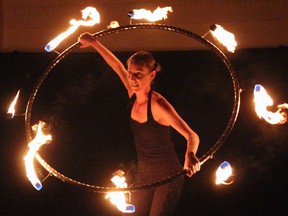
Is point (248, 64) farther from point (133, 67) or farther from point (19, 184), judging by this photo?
point (19, 184)

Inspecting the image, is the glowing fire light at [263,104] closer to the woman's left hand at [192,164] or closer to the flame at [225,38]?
the flame at [225,38]

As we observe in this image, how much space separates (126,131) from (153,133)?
1494mm

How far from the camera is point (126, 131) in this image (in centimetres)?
445

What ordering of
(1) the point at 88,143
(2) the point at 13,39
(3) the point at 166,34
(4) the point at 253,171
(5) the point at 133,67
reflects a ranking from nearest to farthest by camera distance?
(5) the point at 133,67 → (4) the point at 253,171 → (1) the point at 88,143 → (3) the point at 166,34 → (2) the point at 13,39

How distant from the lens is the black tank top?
297 cm

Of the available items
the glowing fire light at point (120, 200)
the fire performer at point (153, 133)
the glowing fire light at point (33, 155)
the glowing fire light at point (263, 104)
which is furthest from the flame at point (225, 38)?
the glowing fire light at point (33, 155)

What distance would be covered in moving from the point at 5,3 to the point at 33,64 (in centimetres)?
86

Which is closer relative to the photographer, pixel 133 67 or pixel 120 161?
pixel 133 67

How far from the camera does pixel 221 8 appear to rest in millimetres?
4730

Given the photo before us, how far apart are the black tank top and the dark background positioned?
1.24 meters

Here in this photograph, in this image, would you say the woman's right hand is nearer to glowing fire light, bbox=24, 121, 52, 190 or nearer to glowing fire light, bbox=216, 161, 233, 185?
glowing fire light, bbox=24, 121, 52, 190

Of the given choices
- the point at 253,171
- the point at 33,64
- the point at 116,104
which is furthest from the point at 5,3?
the point at 253,171

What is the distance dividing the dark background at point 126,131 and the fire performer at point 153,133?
47.0 inches

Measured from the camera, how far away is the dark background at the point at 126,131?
4160mm
